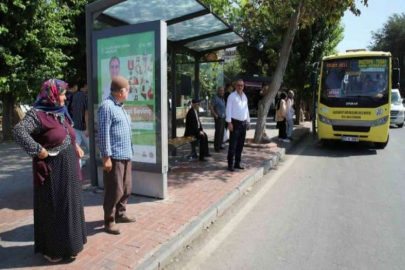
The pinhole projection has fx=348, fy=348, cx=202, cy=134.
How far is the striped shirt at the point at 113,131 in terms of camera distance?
3754mm

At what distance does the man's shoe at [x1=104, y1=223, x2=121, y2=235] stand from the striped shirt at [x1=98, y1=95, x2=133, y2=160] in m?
0.78

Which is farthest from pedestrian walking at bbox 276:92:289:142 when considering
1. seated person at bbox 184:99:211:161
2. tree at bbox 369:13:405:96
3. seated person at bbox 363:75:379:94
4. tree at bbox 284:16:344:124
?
tree at bbox 369:13:405:96

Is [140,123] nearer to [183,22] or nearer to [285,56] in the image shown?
[183,22]

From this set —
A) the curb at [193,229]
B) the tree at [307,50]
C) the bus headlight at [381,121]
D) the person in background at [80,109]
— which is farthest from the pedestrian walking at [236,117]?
the tree at [307,50]

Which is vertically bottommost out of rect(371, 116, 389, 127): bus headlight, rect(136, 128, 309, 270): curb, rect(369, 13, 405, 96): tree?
rect(136, 128, 309, 270): curb

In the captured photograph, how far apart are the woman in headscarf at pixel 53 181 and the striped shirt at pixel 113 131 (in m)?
0.51

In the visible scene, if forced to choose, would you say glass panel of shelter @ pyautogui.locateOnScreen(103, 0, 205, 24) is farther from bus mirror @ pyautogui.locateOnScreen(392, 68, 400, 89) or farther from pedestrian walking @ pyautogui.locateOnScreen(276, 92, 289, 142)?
bus mirror @ pyautogui.locateOnScreen(392, 68, 400, 89)

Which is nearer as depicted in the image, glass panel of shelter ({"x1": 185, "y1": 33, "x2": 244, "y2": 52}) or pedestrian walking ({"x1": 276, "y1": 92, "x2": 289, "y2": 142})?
glass panel of shelter ({"x1": 185, "y1": 33, "x2": 244, "y2": 52})

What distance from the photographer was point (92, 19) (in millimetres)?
5543

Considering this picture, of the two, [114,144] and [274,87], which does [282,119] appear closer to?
[274,87]

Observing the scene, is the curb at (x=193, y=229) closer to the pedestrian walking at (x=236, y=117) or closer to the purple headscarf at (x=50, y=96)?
the pedestrian walking at (x=236, y=117)

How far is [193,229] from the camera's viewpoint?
4.13 metres

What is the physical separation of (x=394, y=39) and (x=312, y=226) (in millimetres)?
41156

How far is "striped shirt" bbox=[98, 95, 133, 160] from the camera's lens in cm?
375
